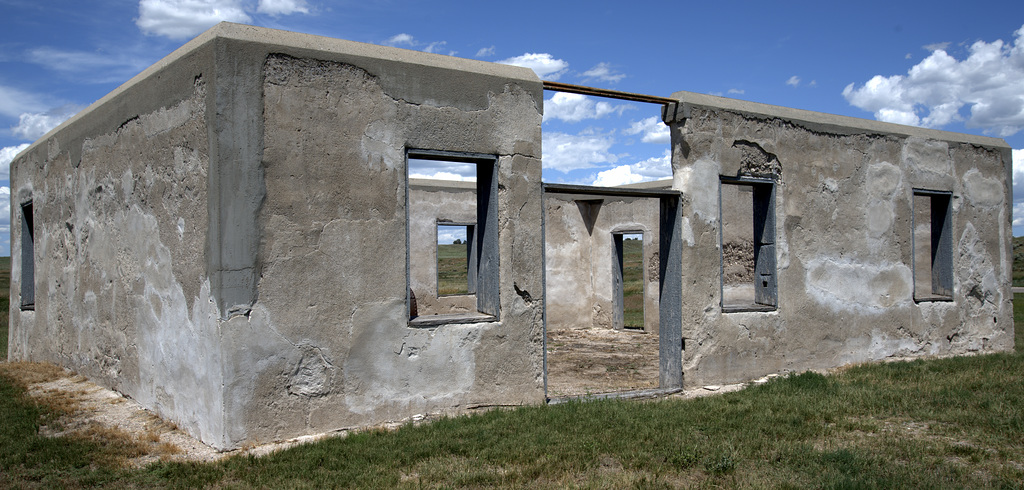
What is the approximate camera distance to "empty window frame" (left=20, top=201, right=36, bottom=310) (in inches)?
376

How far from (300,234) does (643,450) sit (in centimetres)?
278

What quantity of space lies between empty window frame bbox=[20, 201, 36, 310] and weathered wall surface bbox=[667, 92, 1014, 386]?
8319 mm

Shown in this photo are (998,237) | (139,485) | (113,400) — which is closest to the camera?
(139,485)

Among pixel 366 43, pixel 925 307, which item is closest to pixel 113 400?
pixel 366 43

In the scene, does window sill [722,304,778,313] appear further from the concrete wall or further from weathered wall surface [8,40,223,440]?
weathered wall surface [8,40,223,440]

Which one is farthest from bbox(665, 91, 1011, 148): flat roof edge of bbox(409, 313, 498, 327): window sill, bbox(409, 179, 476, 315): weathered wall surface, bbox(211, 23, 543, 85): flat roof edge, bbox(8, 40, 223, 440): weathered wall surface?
bbox(409, 179, 476, 315): weathered wall surface

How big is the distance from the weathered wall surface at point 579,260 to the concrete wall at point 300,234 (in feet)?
25.6

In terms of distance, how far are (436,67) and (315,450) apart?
301cm

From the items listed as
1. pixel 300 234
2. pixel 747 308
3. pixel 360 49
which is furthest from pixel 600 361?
pixel 360 49

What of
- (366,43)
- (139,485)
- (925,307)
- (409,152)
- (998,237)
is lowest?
(139,485)

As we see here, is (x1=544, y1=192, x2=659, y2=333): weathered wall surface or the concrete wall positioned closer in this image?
the concrete wall

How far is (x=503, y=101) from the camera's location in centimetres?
607

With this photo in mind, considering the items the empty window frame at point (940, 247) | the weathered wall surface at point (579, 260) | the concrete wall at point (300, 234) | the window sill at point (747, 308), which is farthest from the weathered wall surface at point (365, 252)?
the weathered wall surface at point (579, 260)

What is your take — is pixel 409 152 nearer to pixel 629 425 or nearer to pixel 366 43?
pixel 366 43
